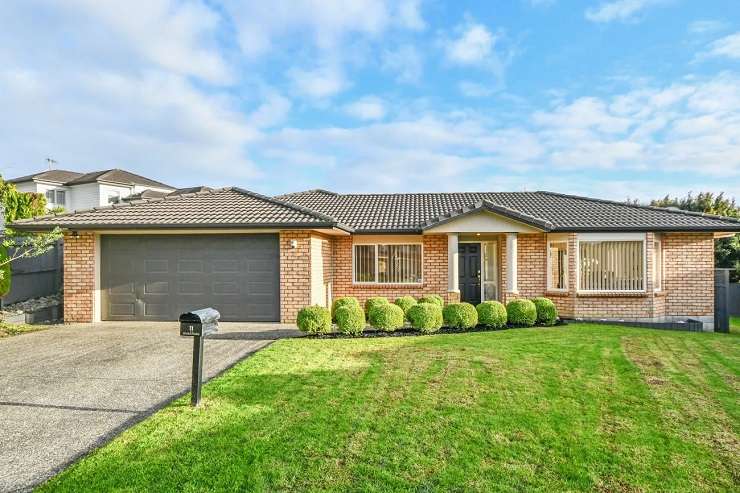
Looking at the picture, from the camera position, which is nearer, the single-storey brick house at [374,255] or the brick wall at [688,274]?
the single-storey brick house at [374,255]

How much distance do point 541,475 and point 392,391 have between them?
96.4 inches

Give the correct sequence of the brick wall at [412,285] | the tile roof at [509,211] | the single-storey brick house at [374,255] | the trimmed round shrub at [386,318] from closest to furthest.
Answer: the trimmed round shrub at [386,318], the single-storey brick house at [374,255], the tile roof at [509,211], the brick wall at [412,285]

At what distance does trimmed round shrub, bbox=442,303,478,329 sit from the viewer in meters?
10.9

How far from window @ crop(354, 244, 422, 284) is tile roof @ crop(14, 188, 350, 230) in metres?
3.11

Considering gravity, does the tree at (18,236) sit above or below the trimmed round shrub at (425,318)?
above

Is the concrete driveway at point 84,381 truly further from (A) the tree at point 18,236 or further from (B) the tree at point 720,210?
(B) the tree at point 720,210

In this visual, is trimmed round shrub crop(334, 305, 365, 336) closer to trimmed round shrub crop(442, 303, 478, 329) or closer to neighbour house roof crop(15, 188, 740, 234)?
neighbour house roof crop(15, 188, 740, 234)

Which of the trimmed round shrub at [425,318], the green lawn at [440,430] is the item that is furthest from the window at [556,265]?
the green lawn at [440,430]

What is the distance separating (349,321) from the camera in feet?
32.5

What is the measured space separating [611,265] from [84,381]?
1366 centimetres

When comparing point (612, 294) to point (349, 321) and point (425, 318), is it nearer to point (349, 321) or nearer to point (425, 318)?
point (425, 318)

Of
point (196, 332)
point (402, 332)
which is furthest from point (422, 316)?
point (196, 332)

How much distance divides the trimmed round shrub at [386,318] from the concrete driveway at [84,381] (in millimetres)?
2052

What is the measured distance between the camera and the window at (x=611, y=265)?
43.2ft
